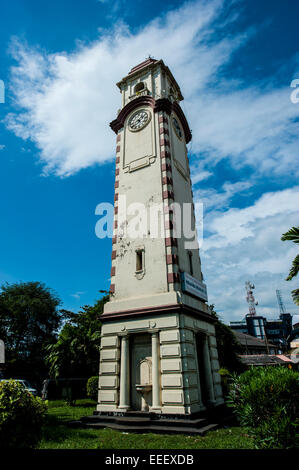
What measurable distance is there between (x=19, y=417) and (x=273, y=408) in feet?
19.6

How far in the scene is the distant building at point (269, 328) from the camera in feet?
295

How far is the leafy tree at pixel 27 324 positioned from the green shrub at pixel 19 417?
30764 millimetres

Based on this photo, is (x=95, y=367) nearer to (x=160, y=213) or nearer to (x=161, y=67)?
(x=160, y=213)

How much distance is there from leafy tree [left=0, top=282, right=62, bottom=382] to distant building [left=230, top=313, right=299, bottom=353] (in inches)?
2631

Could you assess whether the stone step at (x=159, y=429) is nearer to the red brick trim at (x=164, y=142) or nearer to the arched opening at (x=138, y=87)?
the red brick trim at (x=164, y=142)

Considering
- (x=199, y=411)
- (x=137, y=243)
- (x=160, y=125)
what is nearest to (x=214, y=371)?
(x=199, y=411)

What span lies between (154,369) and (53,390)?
2108 centimetres

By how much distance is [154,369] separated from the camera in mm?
12906

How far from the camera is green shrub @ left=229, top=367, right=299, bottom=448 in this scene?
598 centimetres

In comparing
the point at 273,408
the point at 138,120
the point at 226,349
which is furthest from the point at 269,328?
the point at 273,408

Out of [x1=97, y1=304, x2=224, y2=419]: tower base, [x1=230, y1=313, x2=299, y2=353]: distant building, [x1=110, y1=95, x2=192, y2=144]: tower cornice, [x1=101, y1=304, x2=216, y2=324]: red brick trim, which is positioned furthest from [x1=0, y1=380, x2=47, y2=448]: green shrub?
[x1=230, y1=313, x2=299, y2=353]: distant building

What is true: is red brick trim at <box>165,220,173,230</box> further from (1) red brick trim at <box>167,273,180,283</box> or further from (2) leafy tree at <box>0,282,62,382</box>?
(2) leafy tree at <box>0,282,62,382</box>

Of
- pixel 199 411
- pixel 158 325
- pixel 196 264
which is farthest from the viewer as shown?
pixel 196 264

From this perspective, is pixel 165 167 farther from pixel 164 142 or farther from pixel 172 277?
pixel 172 277
